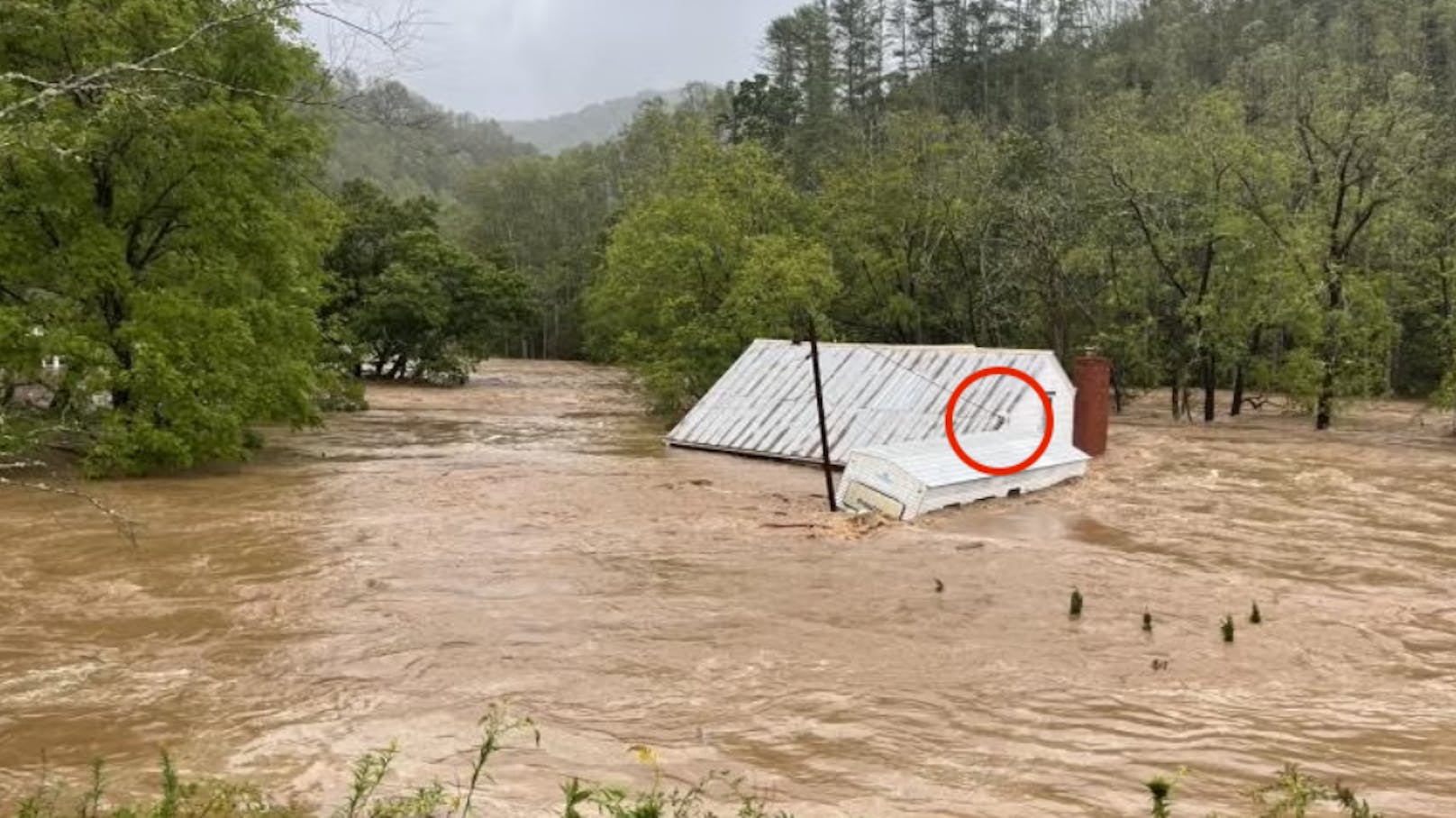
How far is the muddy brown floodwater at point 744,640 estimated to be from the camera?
8188mm

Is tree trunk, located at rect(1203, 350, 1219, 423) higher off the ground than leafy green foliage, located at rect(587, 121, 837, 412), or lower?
lower

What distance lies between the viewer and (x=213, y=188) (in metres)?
21.2

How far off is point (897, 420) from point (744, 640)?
1274 centimetres

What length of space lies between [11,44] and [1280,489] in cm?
2489

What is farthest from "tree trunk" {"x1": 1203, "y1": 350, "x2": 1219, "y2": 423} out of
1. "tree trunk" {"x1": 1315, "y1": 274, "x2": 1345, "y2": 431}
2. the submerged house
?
the submerged house

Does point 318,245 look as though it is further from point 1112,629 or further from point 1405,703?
point 1405,703

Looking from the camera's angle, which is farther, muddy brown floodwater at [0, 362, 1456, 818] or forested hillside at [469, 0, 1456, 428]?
forested hillside at [469, 0, 1456, 428]

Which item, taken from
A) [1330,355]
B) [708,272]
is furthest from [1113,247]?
[708,272]

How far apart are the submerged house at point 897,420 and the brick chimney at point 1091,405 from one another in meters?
0.70

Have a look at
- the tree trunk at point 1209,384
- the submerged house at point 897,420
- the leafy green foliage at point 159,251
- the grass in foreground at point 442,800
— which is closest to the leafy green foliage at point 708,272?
the submerged house at point 897,420

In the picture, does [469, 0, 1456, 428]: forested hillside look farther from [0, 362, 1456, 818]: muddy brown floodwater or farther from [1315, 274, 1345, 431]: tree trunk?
[0, 362, 1456, 818]: muddy brown floodwater

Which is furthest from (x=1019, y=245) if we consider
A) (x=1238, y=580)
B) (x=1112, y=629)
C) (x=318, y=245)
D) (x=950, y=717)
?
(x=950, y=717)

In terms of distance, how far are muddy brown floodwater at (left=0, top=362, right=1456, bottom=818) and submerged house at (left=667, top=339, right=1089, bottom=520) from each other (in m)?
0.95

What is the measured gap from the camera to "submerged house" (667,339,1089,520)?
18688 mm
